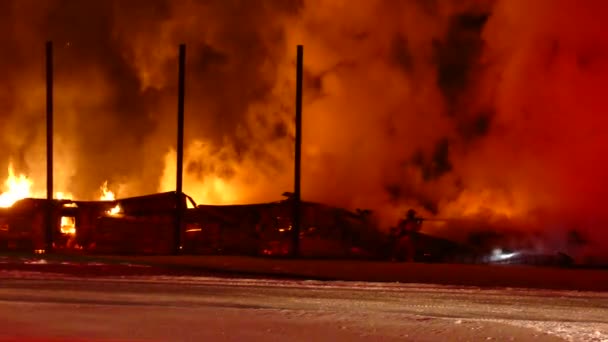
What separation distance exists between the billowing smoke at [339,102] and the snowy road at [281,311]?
10.7 m

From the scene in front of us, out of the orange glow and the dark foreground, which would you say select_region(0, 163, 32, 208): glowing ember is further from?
the dark foreground

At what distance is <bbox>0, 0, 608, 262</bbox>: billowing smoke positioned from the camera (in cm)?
2520

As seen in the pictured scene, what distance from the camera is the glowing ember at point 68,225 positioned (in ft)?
88.4

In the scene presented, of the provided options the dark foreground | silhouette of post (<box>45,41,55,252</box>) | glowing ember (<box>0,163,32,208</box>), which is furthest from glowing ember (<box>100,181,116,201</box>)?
the dark foreground

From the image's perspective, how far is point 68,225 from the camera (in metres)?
27.1

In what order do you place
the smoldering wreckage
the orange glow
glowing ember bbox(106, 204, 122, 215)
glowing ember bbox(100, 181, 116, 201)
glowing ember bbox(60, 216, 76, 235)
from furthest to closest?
1. glowing ember bbox(100, 181, 116, 201)
2. the orange glow
3. glowing ember bbox(60, 216, 76, 235)
4. glowing ember bbox(106, 204, 122, 215)
5. the smoldering wreckage

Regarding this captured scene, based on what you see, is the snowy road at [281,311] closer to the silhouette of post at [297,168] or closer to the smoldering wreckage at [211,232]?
the silhouette of post at [297,168]

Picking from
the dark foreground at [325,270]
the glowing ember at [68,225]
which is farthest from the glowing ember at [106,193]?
the dark foreground at [325,270]

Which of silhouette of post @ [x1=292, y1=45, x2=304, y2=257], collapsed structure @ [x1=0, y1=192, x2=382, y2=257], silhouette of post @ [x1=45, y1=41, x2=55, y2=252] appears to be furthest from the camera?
collapsed structure @ [x1=0, y1=192, x2=382, y2=257]

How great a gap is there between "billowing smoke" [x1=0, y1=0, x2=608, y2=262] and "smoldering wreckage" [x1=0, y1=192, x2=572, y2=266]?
1274 mm

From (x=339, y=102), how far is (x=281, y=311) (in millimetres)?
18042

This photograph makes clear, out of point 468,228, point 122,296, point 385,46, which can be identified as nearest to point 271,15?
point 385,46

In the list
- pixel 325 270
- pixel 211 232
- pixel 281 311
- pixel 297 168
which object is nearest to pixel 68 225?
pixel 211 232

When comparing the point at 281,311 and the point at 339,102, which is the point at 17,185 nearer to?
the point at 339,102
